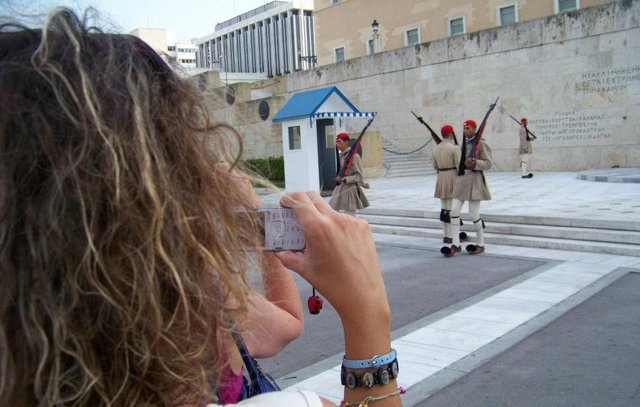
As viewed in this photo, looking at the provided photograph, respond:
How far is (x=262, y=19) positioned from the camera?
87125 millimetres

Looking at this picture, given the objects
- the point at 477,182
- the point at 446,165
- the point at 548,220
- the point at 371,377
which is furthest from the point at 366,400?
the point at 548,220

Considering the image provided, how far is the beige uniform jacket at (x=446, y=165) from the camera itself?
9.23 m

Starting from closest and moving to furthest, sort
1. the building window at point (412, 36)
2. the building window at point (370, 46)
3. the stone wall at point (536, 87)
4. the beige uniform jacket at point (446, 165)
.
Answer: the beige uniform jacket at point (446, 165), the stone wall at point (536, 87), the building window at point (412, 36), the building window at point (370, 46)

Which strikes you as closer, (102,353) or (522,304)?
(102,353)

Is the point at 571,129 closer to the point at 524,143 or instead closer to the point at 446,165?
the point at 524,143

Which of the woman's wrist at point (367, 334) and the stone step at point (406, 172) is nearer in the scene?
the woman's wrist at point (367, 334)

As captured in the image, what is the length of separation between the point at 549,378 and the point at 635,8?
18.2m

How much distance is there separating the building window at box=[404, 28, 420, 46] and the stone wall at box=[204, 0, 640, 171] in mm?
7421

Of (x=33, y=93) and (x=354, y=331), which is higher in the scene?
(x=33, y=93)

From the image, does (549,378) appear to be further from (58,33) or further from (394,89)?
(394,89)

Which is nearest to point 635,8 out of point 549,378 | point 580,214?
point 580,214

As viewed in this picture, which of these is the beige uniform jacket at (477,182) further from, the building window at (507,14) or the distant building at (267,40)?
the distant building at (267,40)

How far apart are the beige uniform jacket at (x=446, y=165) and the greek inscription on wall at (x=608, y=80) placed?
1262 centimetres

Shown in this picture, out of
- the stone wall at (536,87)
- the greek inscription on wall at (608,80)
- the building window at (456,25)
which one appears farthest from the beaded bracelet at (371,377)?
the building window at (456,25)
